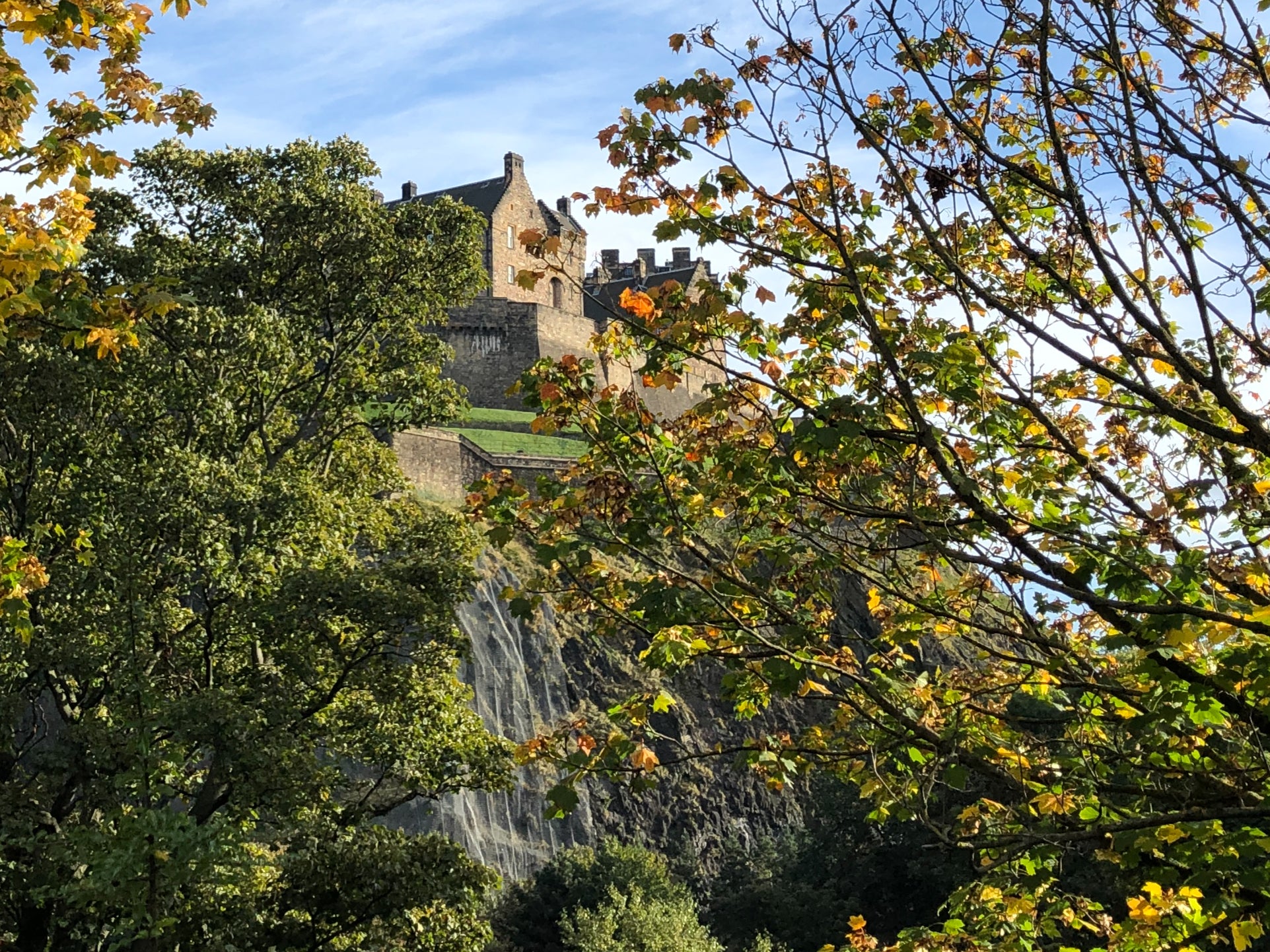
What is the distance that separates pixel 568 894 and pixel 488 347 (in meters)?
30.1

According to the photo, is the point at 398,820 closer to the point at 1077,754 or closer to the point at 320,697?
the point at 320,697

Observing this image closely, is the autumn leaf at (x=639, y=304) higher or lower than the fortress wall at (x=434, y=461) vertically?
lower

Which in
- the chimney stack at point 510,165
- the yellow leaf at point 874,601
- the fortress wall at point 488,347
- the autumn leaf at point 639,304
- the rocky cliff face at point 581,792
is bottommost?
the rocky cliff face at point 581,792

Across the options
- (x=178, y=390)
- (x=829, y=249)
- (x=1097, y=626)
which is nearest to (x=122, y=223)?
(x=178, y=390)

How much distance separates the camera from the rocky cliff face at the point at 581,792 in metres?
40.0

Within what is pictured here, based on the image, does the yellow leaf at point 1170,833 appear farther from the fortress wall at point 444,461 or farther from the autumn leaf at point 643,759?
the fortress wall at point 444,461

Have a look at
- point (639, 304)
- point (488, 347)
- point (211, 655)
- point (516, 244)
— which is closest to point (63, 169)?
point (639, 304)

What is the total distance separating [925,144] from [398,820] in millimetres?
32657

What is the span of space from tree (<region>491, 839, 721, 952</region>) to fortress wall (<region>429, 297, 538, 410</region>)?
26.4 m

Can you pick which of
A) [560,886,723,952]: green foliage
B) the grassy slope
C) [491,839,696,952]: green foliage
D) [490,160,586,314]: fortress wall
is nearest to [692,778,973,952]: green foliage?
[491,839,696,952]: green foliage

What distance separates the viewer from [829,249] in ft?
27.9

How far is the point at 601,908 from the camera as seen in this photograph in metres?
36.2

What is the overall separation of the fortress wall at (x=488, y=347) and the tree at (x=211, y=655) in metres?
42.0

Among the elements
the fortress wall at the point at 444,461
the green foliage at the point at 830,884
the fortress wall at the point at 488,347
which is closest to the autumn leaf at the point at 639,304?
the green foliage at the point at 830,884
